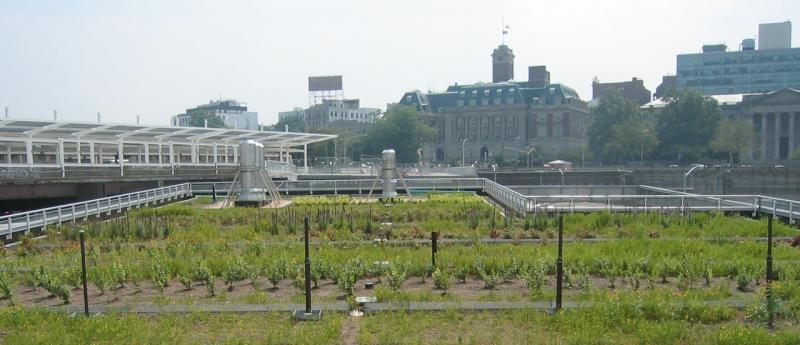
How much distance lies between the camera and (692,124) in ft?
337

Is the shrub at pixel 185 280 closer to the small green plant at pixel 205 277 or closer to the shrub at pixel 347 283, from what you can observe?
the small green plant at pixel 205 277

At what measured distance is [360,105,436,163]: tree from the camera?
125000 mm

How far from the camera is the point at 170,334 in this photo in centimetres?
1056

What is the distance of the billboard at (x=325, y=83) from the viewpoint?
172 meters

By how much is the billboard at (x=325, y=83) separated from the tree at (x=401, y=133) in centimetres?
4751

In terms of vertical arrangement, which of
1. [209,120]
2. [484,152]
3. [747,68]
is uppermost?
[747,68]

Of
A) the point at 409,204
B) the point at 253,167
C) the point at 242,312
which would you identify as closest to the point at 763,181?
the point at 409,204

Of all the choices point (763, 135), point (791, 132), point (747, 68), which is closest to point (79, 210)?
point (791, 132)

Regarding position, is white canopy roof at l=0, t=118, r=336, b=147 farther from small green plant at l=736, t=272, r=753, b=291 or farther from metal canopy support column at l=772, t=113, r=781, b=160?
metal canopy support column at l=772, t=113, r=781, b=160

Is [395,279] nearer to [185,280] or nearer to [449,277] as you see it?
[449,277]

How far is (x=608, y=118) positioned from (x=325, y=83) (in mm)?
88380

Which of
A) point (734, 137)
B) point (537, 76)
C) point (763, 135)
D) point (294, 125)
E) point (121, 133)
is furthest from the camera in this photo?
point (294, 125)

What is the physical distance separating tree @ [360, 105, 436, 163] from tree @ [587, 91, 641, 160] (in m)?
35.3

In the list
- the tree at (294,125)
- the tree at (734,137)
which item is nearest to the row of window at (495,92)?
the tree at (294,125)
